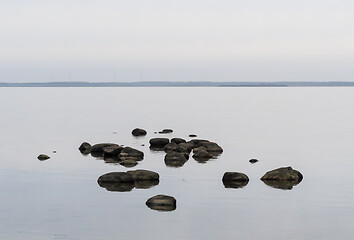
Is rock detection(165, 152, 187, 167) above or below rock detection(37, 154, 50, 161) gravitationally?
below

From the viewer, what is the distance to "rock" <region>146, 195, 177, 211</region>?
23.9m

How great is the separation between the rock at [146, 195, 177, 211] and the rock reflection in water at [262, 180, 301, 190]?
749 centimetres

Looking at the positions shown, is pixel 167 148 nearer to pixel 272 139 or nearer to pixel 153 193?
pixel 272 139

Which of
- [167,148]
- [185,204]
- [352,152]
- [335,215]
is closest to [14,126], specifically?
[167,148]

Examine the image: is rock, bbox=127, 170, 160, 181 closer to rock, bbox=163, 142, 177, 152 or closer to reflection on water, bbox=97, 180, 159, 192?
reflection on water, bbox=97, 180, 159, 192

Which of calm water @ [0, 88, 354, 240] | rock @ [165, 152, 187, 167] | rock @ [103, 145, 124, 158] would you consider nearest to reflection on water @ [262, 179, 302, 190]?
calm water @ [0, 88, 354, 240]

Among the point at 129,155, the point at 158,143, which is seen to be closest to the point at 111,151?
the point at 129,155

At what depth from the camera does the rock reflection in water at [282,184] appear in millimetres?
29391

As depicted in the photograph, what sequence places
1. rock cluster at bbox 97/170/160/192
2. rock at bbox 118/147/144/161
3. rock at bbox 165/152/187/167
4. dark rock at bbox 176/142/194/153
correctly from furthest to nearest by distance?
dark rock at bbox 176/142/194/153 < rock at bbox 118/147/144/161 < rock at bbox 165/152/187/167 < rock cluster at bbox 97/170/160/192

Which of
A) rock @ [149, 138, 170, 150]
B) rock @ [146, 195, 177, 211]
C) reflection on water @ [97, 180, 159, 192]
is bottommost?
rock @ [146, 195, 177, 211]

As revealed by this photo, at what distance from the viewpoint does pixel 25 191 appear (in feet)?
91.5

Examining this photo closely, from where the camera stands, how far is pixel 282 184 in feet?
99.0

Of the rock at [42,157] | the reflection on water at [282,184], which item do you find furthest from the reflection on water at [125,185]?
the rock at [42,157]

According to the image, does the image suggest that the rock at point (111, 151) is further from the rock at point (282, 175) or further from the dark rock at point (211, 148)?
the rock at point (282, 175)
